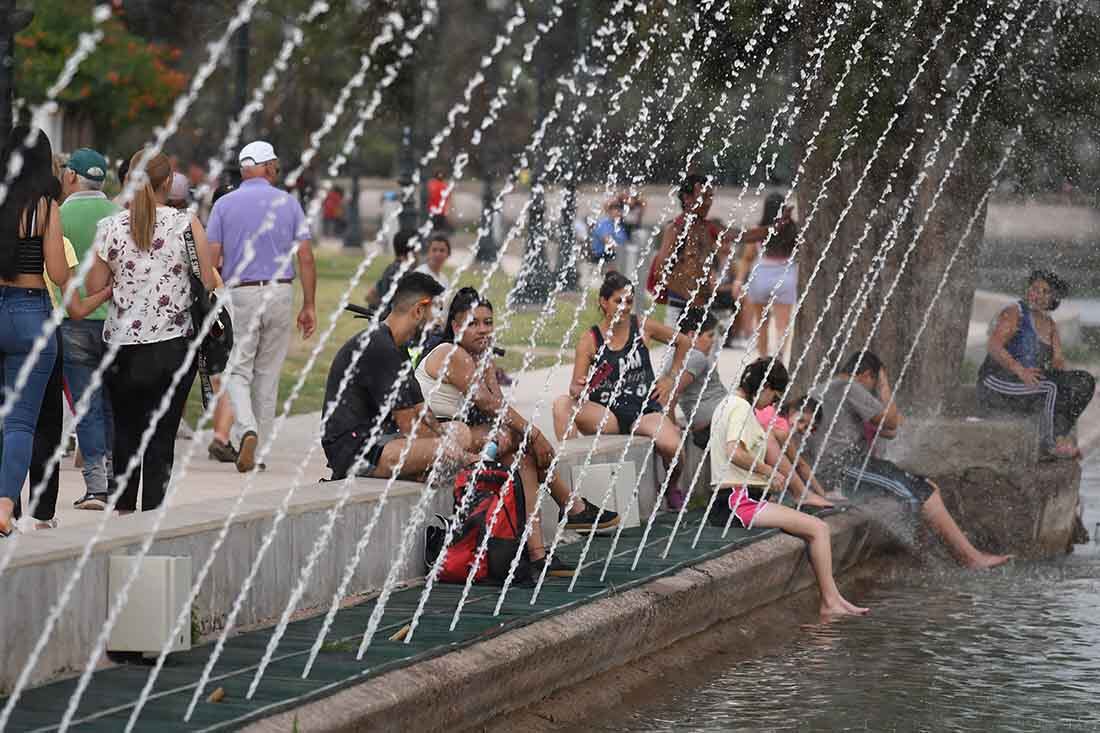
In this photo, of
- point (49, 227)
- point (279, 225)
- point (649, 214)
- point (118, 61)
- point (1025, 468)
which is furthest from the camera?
point (649, 214)

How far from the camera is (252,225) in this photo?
464 inches

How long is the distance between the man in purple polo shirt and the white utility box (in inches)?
181

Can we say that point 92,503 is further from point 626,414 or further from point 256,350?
point 626,414

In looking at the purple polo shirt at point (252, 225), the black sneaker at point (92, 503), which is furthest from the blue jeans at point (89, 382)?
the purple polo shirt at point (252, 225)

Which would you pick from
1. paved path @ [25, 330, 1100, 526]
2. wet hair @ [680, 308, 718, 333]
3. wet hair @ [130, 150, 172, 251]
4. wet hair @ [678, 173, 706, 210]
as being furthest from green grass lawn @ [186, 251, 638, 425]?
wet hair @ [130, 150, 172, 251]

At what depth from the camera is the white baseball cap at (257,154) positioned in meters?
11.9

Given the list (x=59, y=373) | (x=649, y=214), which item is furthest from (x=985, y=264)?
(x=649, y=214)

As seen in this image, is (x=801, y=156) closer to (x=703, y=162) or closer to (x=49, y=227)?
(x=703, y=162)

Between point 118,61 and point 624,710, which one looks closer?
point 624,710

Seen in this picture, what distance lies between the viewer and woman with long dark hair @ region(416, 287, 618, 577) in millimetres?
9656

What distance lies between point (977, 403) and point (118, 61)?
35450 mm

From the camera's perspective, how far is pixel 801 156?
14.2 metres

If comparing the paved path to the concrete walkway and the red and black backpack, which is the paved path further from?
the red and black backpack

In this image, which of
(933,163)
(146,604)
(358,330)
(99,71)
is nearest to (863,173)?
(933,163)
